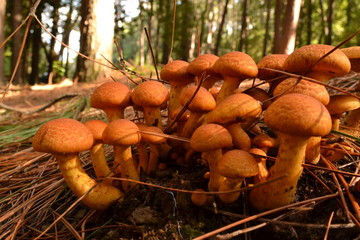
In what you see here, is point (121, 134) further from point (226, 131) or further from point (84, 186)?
point (226, 131)

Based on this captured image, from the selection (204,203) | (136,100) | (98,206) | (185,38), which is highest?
(185,38)

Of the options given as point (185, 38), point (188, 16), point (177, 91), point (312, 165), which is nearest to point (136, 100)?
point (177, 91)

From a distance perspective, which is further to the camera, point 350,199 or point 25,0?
point 25,0

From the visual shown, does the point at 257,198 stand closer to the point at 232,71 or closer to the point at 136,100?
the point at 232,71

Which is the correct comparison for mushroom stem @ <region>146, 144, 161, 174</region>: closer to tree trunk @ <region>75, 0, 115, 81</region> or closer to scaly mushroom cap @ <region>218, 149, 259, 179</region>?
scaly mushroom cap @ <region>218, 149, 259, 179</region>

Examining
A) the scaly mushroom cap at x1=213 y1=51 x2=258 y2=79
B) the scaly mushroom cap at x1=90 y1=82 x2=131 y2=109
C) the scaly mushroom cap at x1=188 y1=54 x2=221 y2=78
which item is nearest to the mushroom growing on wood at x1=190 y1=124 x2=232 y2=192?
the scaly mushroom cap at x1=213 y1=51 x2=258 y2=79

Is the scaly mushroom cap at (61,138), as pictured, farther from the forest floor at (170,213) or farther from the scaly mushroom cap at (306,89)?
the scaly mushroom cap at (306,89)

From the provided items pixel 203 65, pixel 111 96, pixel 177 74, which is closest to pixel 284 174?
pixel 203 65
